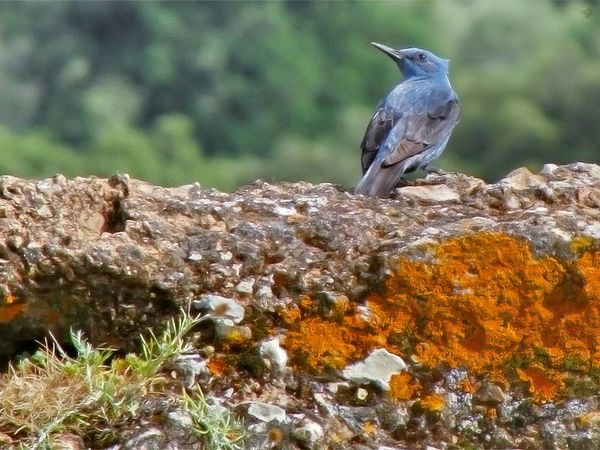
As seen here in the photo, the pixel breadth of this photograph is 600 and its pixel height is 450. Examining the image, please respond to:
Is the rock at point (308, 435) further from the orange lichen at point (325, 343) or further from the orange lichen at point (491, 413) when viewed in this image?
the orange lichen at point (491, 413)

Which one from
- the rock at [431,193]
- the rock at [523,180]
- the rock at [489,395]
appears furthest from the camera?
the rock at [431,193]

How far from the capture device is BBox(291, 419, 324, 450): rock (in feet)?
15.6

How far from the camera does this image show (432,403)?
4.98 meters

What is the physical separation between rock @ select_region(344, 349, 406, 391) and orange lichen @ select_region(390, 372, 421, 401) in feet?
0.05

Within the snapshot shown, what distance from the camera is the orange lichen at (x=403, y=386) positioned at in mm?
5008

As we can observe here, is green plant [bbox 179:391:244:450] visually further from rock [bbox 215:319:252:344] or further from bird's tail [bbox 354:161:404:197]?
bird's tail [bbox 354:161:404:197]

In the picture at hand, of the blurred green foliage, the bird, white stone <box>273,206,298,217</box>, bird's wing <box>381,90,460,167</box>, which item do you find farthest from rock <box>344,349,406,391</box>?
the blurred green foliage

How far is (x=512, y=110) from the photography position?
83.6 m

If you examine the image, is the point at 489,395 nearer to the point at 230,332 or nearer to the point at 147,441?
the point at 230,332

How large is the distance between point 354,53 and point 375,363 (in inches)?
3968

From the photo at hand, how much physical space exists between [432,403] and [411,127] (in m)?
4.19

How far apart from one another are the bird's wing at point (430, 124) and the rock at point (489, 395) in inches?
138

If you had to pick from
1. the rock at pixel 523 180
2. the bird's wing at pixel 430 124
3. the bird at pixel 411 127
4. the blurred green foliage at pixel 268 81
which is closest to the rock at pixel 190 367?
the rock at pixel 523 180

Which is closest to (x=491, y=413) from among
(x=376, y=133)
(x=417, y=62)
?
(x=376, y=133)
